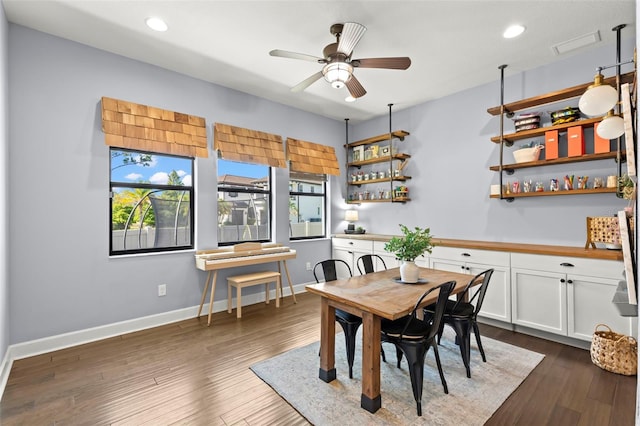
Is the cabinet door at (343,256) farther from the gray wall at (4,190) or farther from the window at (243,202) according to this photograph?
the gray wall at (4,190)

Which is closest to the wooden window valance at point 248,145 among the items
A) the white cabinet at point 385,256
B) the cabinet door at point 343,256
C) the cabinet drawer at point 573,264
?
the cabinet door at point 343,256

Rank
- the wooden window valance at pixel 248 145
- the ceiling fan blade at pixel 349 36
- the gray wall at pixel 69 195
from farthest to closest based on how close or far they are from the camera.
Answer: the wooden window valance at pixel 248 145 < the gray wall at pixel 69 195 < the ceiling fan blade at pixel 349 36

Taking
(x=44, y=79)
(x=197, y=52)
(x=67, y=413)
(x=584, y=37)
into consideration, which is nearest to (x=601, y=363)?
(x=584, y=37)

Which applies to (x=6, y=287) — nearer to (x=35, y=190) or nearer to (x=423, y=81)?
(x=35, y=190)

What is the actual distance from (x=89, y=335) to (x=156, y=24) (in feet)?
10.2

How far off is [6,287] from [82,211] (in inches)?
33.6

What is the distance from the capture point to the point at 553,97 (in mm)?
3342

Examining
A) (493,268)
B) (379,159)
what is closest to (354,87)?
(379,159)

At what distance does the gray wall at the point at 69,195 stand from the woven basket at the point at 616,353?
4.19 metres

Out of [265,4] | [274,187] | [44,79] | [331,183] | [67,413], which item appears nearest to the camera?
[67,413]

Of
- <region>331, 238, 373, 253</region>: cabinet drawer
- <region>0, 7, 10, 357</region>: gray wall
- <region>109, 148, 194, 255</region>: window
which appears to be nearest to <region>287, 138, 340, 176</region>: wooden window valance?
<region>331, 238, 373, 253</region>: cabinet drawer

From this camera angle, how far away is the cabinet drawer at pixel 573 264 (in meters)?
2.71

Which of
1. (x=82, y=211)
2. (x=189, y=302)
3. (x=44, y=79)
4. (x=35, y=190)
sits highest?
(x=44, y=79)

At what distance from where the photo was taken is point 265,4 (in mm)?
2510
